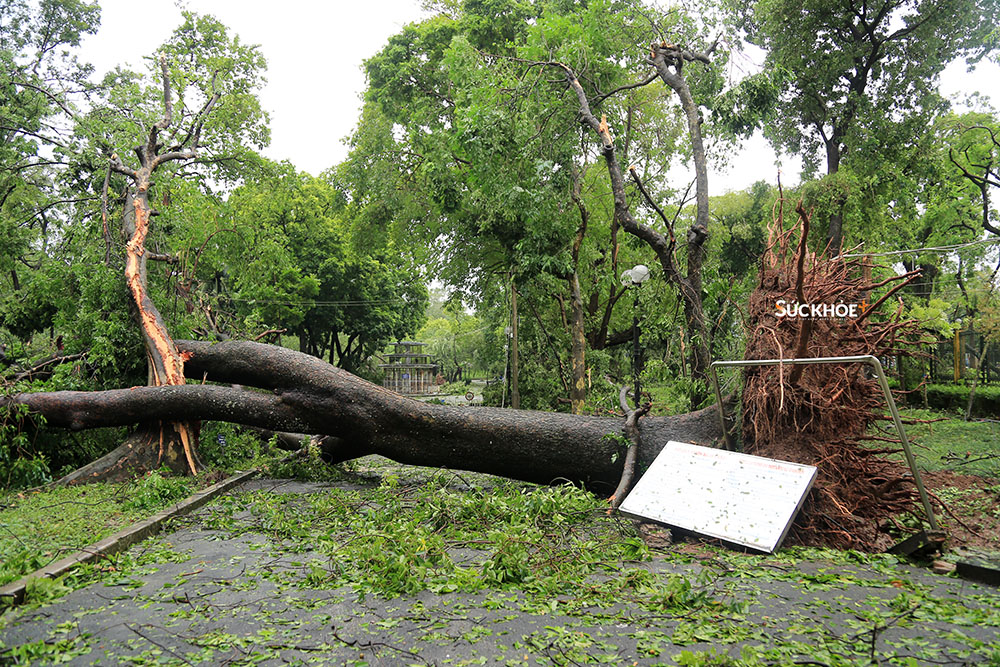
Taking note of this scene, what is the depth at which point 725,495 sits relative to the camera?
5203mm

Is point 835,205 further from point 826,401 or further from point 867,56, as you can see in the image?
point 826,401

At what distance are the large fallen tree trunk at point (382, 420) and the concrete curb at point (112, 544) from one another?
4.23ft

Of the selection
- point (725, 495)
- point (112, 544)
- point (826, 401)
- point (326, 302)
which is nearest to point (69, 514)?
point (112, 544)

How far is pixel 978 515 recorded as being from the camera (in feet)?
19.3

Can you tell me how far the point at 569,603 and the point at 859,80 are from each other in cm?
1659

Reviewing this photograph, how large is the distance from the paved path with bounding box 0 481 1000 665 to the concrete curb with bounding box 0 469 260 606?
27 centimetres

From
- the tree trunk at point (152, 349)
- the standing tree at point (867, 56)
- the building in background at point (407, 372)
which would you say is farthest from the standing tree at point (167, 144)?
the building in background at point (407, 372)

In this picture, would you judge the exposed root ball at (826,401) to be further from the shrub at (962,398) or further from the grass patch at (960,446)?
the shrub at (962,398)

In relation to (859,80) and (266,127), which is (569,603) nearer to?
(859,80)

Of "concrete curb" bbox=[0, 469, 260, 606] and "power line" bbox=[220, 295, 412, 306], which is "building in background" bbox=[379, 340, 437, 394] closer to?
"power line" bbox=[220, 295, 412, 306]

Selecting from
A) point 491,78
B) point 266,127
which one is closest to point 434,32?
point 266,127

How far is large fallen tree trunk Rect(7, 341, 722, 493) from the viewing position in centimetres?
724

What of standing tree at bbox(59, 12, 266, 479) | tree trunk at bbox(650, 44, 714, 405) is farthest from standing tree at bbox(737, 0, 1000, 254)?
standing tree at bbox(59, 12, 266, 479)

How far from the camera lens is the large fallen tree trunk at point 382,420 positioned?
7.24 metres
